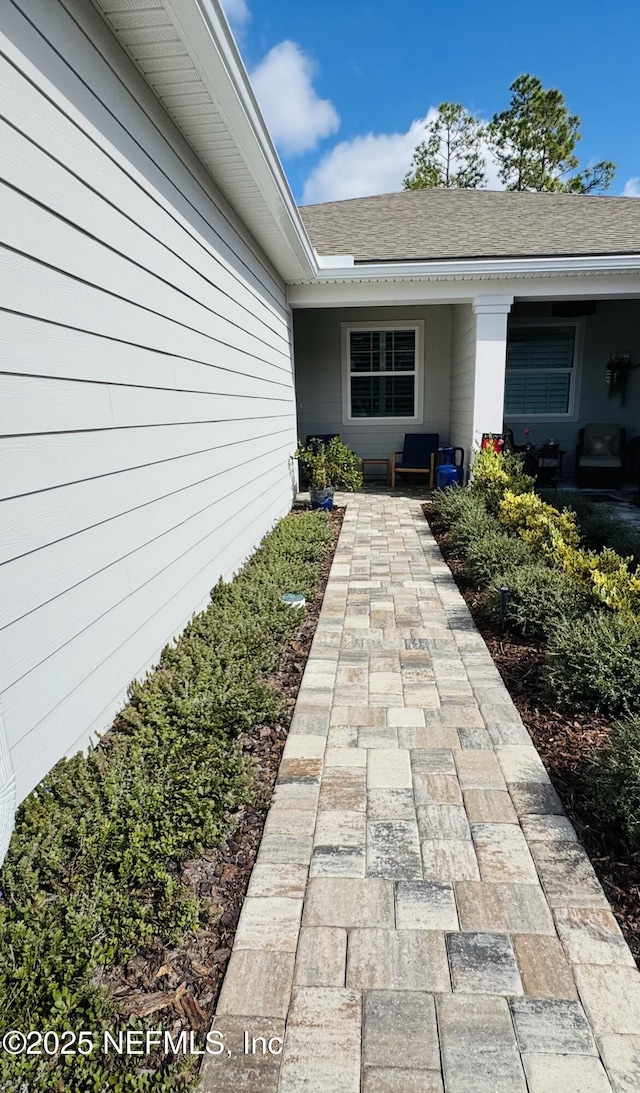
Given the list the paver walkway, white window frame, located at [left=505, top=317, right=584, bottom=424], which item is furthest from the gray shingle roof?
the paver walkway

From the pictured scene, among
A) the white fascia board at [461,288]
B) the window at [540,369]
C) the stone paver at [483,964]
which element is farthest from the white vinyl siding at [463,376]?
the stone paver at [483,964]

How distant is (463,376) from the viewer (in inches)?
309

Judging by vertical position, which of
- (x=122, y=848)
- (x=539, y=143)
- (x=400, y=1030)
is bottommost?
(x=400, y=1030)

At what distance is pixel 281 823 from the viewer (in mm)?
1962

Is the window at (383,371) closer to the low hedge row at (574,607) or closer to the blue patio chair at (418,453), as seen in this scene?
the blue patio chair at (418,453)

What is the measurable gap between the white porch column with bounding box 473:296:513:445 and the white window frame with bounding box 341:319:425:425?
211 centimetres

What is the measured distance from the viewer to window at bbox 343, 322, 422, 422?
29.8 feet

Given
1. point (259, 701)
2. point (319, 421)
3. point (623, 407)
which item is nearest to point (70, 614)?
point (259, 701)

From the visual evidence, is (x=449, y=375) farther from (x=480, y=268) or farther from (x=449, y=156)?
(x=449, y=156)

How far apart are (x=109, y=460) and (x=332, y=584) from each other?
2.55 m

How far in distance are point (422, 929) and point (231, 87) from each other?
3439 millimetres

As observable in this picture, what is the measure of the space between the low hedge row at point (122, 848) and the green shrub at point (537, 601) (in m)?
1.54

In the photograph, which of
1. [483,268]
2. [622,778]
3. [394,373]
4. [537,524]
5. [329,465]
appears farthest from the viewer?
[394,373]

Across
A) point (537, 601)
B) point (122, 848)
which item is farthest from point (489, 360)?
point (122, 848)
